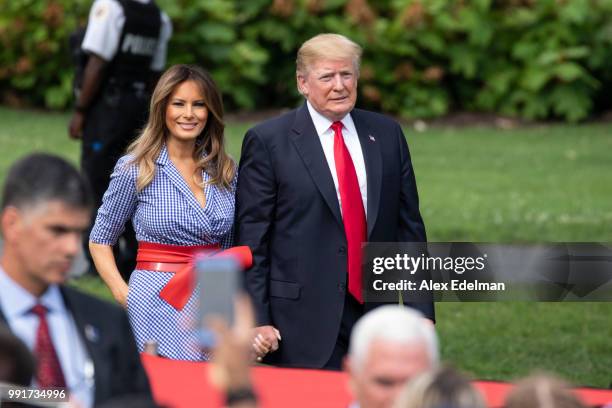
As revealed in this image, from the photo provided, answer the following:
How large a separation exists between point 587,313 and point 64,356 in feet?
22.9

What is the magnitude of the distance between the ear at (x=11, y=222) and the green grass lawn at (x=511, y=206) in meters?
5.13

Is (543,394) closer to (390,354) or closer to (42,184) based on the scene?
(390,354)

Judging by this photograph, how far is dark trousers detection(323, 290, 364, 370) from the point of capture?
6223mm

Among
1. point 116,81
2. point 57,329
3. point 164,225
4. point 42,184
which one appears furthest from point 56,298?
point 116,81

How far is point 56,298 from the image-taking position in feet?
13.4

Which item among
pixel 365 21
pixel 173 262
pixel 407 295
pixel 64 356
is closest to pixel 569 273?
pixel 407 295

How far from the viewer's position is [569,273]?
6.23 meters

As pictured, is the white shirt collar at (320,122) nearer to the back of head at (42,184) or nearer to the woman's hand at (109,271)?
the woman's hand at (109,271)

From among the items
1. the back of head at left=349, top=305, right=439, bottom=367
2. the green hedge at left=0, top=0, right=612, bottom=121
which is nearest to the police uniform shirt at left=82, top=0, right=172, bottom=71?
the back of head at left=349, top=305, right=439, bottom=367

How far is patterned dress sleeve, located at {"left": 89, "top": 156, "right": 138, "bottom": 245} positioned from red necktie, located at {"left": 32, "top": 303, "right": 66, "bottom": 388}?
92.5 inches

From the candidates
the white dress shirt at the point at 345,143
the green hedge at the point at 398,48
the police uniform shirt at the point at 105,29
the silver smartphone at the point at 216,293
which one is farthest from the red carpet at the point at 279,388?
the green hedge at the point at 398,48

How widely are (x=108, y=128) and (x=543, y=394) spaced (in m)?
7.39

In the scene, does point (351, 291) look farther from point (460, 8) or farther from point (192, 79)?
point (460, 8)

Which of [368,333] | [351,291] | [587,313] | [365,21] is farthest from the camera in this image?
[365,21]
